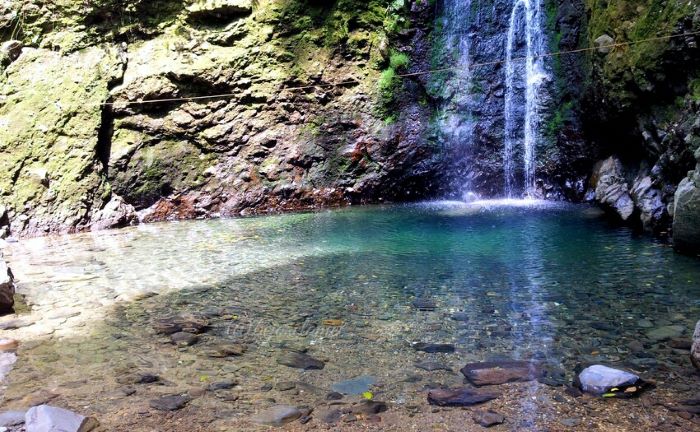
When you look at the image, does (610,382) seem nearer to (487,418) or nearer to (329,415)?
(487,418)

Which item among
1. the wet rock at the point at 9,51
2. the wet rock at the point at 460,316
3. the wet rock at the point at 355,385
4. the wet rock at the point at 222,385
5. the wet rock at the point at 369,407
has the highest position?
the wet rock at the point at 9,51

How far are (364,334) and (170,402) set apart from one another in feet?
5.20

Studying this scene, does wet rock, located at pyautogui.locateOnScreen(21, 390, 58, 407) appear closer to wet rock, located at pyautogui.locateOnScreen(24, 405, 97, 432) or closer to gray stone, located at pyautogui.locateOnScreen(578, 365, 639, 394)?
wet rock, located at pyautogui.locateOnScreen(24, 405, 97, 432)

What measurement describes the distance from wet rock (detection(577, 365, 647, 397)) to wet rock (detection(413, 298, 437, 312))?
5.61ft

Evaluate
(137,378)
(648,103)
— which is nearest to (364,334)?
(137,378)

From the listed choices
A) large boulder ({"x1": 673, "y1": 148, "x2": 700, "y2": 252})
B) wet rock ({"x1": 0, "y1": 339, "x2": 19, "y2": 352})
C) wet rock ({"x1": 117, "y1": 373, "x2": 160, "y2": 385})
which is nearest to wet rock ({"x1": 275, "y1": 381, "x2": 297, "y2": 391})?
wet rock ({"x1": 117, "y1": 373, "x2": 160, "y2": 385})

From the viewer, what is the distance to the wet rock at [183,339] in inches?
160

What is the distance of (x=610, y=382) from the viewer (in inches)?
117

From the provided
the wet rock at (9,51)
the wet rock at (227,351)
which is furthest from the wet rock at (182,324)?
the wet rock at (9,51)

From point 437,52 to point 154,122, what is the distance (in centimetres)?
712

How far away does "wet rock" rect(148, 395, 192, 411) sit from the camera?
3.02 m

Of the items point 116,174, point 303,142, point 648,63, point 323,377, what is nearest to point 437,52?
point 303,142

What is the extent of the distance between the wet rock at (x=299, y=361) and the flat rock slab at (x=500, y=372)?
99 cm

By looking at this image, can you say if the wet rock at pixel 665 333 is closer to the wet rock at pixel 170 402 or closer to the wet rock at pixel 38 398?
the wet rock at pixel 170 402
